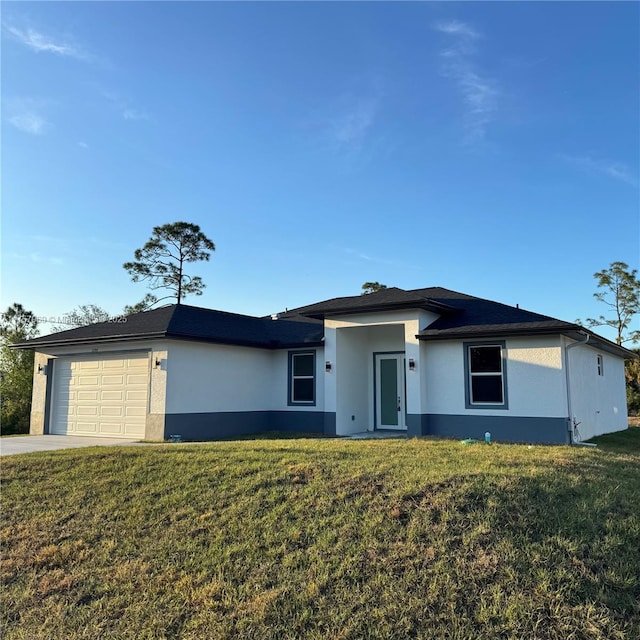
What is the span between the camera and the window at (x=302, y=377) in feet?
53.4

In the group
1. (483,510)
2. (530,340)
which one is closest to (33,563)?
(483,510)

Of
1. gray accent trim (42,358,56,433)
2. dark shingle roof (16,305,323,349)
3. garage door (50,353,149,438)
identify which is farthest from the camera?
gray accent trim (42,358,56,433)

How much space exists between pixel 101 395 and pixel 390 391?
918 centimetres

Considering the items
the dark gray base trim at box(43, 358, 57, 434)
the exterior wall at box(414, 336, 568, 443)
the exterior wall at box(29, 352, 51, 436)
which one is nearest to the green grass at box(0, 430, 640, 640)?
the exterior wall at box(414, 336, 568, 443)

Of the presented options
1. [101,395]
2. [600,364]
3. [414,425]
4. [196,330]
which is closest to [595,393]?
[600,364]

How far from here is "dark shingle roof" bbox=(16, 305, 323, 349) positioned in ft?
48.7

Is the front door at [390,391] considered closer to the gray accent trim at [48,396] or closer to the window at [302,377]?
the window at [302,377]

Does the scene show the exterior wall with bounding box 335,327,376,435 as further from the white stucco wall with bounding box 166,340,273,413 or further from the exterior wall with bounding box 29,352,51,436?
the exterior wall with bounding box 29,352,51,436

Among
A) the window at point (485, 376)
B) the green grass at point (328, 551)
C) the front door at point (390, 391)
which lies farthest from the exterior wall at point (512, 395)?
the green grass at point (328, 551)

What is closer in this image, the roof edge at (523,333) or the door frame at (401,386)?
the roof edge at (523,333)

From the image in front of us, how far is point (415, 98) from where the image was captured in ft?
45.7

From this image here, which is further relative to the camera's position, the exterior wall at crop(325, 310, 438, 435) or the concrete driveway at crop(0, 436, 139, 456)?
the exterior wall at crop(325, 310, 438, 435)

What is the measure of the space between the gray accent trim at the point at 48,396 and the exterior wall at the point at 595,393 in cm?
1615

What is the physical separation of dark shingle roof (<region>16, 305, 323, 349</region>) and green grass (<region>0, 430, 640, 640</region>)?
698 cm
